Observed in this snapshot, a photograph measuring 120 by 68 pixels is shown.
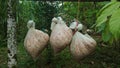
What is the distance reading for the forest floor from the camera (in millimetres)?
4902

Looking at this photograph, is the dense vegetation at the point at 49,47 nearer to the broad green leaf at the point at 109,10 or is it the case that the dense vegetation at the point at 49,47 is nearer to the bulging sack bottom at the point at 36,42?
the bulging sack bottom at the point at 36,42

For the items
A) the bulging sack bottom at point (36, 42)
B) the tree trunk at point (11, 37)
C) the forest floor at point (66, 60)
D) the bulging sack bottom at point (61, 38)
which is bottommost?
the forest floor at point (66, 60)

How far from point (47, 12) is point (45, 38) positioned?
1942 millimetres

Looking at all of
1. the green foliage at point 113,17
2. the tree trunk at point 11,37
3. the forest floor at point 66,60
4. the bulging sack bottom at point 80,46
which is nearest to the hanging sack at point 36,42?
the bulging sack bottom at point 80,46

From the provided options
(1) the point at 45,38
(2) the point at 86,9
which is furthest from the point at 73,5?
(1) the point at 45,38

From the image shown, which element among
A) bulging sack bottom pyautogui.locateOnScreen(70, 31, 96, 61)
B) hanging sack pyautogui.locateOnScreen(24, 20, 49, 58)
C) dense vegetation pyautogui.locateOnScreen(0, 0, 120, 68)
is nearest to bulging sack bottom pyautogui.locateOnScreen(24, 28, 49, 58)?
Answer: hanging sack pyautogui.locateOnScreen(24, 20, 49, 58)

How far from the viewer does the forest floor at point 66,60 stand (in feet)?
16.1

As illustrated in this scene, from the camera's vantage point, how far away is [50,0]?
437cm

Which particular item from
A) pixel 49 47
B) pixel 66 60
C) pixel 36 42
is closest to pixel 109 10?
pixel 36 42

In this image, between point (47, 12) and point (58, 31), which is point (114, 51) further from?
point (58, 31)

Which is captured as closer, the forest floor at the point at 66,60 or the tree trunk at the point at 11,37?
the tree trunk at the point at 11,37

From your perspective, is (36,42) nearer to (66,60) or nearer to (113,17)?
(113,17)

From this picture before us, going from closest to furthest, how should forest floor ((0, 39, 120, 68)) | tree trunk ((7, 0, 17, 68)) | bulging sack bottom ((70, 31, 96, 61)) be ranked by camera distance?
bulging sack bottom ((70, 31, 96, 61)) < tree trunk ((7, 0, 17, 68)) < forest floor ((0, 39, 120, 68))

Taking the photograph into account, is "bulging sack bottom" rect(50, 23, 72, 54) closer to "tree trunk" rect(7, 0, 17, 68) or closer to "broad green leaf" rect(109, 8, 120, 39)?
"broad green leaf" rect(109, 8, 120, 39)
